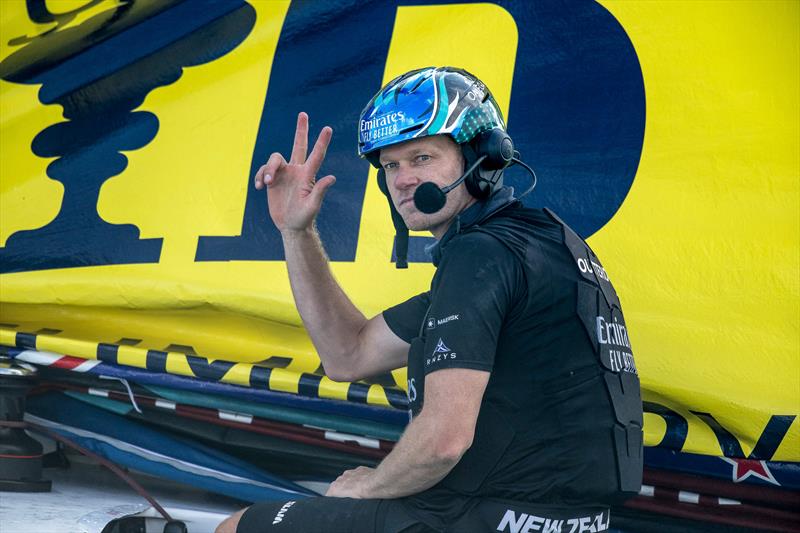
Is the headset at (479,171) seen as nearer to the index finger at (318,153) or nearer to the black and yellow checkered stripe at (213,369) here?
the index finger at (318,153)

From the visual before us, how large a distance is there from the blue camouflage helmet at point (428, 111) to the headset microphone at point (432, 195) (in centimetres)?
10

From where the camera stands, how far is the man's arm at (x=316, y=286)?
2.61 meters

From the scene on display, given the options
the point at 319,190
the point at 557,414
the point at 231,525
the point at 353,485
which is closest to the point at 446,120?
the point at 319,190

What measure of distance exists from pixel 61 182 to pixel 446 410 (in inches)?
81.0

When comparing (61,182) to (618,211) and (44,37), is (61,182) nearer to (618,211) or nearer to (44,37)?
(44,37)

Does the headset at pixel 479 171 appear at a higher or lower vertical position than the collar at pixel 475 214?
higher

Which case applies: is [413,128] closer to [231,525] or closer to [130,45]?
[231,525]

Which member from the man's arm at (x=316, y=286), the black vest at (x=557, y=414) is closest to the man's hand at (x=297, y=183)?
the man's arm at (x=316, y=286)

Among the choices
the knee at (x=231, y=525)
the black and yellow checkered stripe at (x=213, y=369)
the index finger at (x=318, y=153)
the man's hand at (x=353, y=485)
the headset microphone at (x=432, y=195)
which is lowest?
the knee at (x=231, y=525)

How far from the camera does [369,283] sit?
310cm

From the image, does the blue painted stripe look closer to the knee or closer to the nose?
the nose

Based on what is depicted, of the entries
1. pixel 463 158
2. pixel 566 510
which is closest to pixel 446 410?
pixel 566 510

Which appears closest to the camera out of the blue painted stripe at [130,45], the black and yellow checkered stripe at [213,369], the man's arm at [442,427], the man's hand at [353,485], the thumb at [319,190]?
the man's arm at [442,427]

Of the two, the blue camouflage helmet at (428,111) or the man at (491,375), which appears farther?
the blue camouflage helmet at (428,111)
